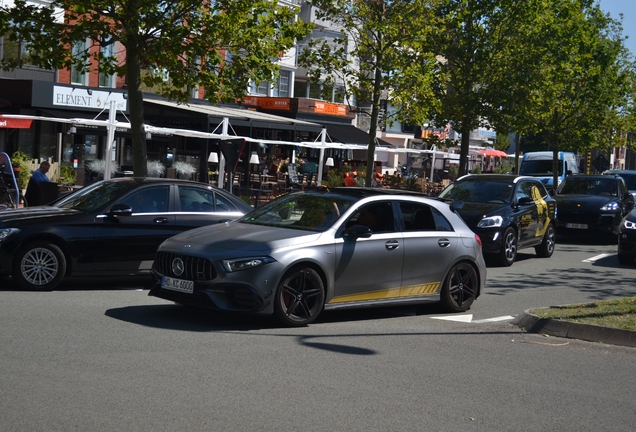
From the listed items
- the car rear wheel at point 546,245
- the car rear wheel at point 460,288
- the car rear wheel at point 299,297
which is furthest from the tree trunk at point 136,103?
the car rear wheel at point 546,245

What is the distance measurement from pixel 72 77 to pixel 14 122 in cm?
834

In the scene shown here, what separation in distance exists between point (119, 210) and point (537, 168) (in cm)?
3423

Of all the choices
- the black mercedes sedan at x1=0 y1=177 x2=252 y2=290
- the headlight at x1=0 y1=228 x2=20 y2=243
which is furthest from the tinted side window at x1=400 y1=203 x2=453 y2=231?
the headlight at x1=0 y1=228 x2=20 y2=243

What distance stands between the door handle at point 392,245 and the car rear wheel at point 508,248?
7560 mm

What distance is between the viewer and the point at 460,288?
11500 mm

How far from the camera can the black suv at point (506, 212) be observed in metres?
17.6

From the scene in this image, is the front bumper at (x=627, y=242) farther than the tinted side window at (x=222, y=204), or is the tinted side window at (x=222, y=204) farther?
the front bumper at (x=627, y=242)

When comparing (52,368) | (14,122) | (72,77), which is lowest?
(52,368)

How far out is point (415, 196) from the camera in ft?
37.2

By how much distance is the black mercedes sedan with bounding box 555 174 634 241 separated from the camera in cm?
2386

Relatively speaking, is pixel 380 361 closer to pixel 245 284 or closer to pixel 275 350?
pixel 275 350

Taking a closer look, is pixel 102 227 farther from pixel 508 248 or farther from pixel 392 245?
pixel 508 248

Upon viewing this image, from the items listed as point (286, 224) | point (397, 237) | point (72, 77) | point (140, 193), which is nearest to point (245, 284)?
point (286, 224)

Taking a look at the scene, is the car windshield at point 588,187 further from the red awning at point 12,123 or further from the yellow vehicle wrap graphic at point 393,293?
the red awning at point 12,123
